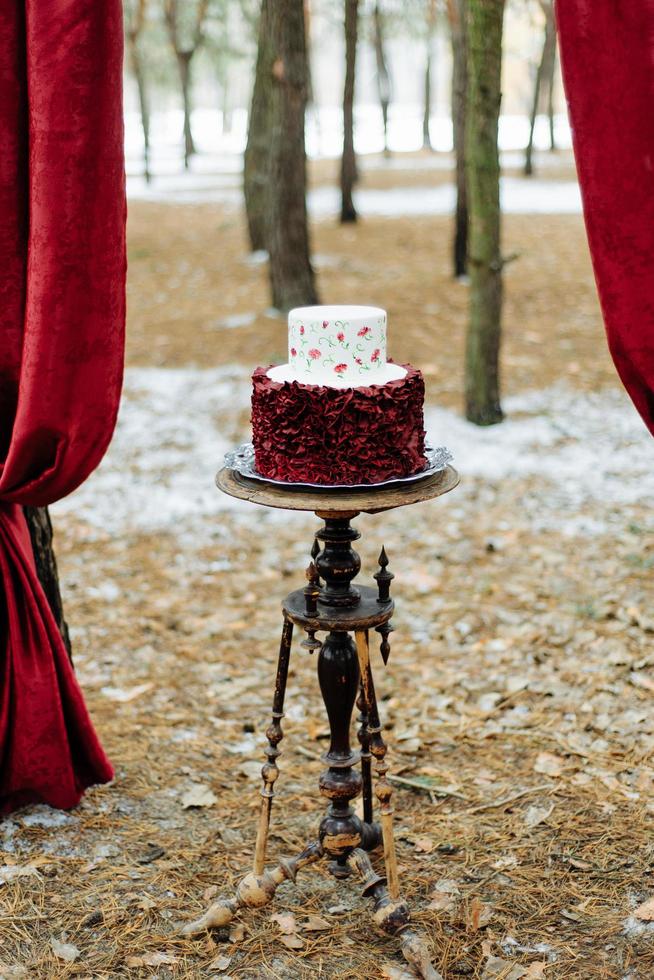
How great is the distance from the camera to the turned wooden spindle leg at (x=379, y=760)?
286cm

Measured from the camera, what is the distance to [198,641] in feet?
16.5

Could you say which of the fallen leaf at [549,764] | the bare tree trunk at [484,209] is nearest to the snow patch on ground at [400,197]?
the bare tree trunk at [484,209]

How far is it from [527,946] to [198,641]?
2480 mm

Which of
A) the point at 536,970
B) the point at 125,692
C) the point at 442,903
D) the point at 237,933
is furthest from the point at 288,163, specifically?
the point at 536,970

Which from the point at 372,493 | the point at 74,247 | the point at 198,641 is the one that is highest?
the point at 74,247

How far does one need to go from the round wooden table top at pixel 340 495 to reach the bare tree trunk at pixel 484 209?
4.71 meters

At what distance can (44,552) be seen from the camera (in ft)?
12.4

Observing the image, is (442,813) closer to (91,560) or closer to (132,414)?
(91,560)

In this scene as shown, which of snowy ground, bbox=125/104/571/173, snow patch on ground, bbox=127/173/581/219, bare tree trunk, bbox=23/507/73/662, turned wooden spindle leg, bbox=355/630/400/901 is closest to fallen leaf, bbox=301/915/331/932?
turned wooden spindle leg, bbox=355/630/400/901

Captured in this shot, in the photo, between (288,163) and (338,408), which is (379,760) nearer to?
(338,408)

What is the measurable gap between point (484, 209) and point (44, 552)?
454 cm

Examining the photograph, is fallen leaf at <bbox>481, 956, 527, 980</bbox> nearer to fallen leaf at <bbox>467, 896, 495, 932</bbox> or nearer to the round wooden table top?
fallen leaf at <bbox>467, 896, 495, 932</bbox>

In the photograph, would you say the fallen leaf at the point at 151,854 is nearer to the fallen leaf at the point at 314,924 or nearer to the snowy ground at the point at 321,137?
the fallen leaf at the point at 314,924

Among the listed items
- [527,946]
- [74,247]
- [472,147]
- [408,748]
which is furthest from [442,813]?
[472,147]
